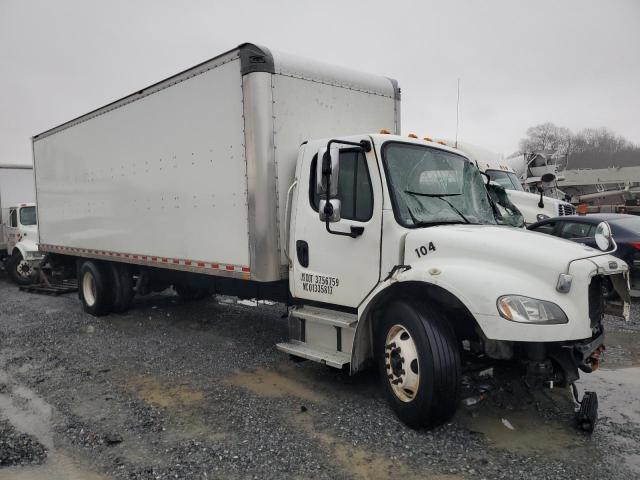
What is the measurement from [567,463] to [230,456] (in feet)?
7.81

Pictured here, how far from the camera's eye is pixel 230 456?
3.73 metres

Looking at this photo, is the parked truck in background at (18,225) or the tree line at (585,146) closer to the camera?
the parked truck in background at (18,225)

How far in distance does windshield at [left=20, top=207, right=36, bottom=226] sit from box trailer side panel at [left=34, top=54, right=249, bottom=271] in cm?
464

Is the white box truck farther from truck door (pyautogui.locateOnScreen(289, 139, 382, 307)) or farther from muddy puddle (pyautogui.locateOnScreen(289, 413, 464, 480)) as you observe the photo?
muddy puddle (pyautogui.locateOnScreen(289, 413, 464, 480))

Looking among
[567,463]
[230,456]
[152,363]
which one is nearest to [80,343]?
[152,363]

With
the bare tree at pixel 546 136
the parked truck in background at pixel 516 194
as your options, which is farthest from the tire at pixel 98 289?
the bare tree at pixel 546 136

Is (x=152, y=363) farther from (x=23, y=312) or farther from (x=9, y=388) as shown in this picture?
(x=23, y=312)

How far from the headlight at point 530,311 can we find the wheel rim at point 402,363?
0.80 m

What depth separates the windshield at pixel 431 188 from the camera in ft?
14.5

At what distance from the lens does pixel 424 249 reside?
413 cm

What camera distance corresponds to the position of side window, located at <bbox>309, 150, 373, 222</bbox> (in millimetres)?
4543

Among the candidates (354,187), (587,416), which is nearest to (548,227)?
(587,416)

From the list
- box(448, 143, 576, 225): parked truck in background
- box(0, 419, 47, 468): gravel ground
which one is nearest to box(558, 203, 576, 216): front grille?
box(448, 143, 576, 225): parked truck in background

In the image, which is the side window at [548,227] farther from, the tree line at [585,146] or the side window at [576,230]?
the tree line at [585,146]
